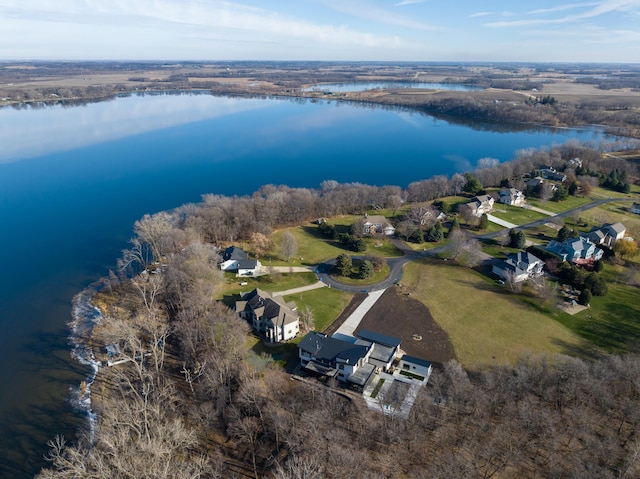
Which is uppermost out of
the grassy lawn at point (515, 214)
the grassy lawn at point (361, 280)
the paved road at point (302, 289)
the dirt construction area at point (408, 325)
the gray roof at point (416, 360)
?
the grassy lawn at point (515, 214)

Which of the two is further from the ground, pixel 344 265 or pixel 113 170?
pixel 113 170

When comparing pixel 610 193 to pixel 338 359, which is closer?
pixel 338 359

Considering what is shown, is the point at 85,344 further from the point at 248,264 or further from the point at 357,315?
the point at 357,315

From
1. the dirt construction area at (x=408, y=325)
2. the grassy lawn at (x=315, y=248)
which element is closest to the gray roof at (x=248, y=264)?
the grassy lawn at (x=315, y=248)

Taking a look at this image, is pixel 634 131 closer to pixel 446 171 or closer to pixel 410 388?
pixel 446 171

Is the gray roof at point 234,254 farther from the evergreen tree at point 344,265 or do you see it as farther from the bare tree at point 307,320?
the bare tree at point 307,320

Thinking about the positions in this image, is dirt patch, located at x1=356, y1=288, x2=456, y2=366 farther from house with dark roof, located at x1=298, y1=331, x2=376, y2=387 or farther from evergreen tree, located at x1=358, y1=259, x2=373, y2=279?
house with dark roof, located at x1=298, y1=331, x2=376, y2=387

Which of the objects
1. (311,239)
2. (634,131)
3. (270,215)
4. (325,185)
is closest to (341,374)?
(311,239)

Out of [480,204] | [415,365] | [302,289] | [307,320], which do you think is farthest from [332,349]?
[480,204]
